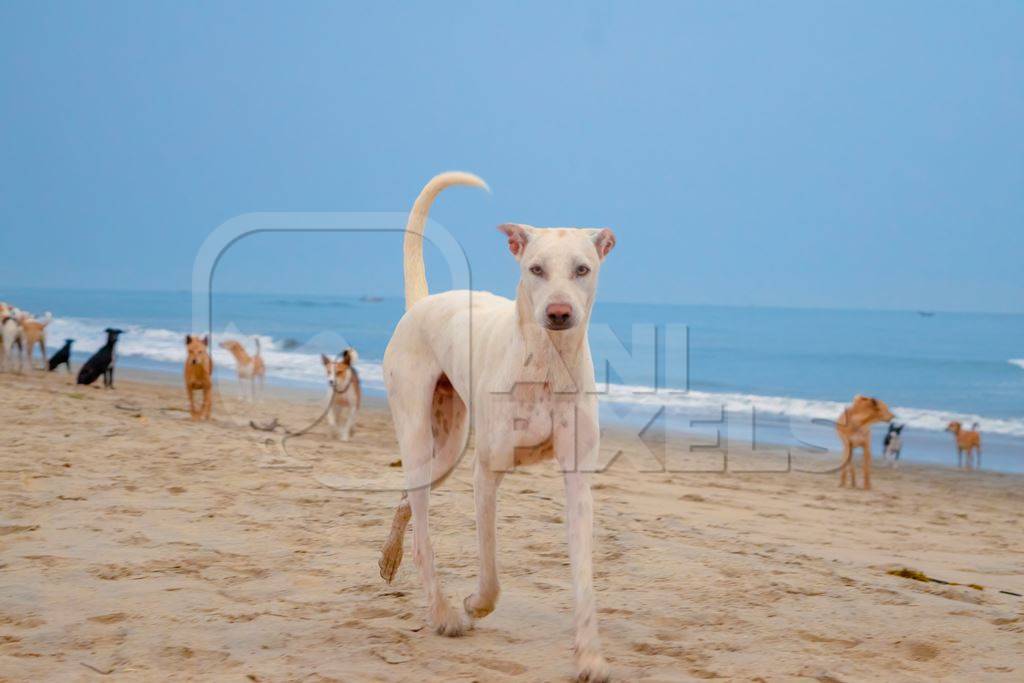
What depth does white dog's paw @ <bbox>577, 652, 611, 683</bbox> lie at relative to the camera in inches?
135

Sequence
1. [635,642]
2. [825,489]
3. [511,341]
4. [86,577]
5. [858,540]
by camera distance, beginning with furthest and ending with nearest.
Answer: [825,489], [858,540], [86,577], [635,642], [511,341]

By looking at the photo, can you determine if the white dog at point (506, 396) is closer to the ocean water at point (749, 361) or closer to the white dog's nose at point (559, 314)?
the white dog's nose at point (559, 314)

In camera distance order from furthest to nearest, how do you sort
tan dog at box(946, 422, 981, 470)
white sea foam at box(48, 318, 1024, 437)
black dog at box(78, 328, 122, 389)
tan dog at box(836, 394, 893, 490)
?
white sea foam at box(48, 318, 1024, 437) < black dog at box(78, 328, 122, 389) < tan dog at box(946, 422, 981, 470) < tan dog at box(836, 394, 893, 490)

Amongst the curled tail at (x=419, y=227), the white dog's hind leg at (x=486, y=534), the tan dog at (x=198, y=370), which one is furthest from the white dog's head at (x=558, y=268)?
Result: the tan dog at (x=198, y=370)

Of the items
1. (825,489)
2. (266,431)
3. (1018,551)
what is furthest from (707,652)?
(266,431)

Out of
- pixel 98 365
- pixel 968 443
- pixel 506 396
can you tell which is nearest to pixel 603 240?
pixel 506 396

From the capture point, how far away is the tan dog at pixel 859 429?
10820mm

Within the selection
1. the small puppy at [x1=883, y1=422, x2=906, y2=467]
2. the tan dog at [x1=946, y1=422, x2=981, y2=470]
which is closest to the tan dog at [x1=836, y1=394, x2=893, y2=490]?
the small puppy at [x1=883, y1=422, x2=906, y2=467]

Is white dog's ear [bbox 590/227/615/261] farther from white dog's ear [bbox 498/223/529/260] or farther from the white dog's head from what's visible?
white dog's ear [bbox 498/223/529/260]

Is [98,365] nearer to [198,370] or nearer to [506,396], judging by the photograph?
[198,370]

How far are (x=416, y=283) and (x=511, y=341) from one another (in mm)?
1167

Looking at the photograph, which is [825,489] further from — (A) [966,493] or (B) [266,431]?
(B) [266,431]

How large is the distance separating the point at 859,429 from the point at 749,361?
20.0 metres

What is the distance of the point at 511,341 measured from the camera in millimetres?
3738
